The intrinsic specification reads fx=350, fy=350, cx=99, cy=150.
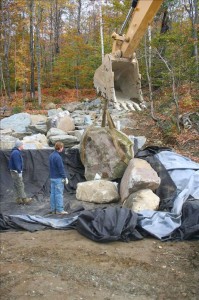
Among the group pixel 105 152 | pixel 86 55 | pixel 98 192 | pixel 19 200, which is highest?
pixel 86 55

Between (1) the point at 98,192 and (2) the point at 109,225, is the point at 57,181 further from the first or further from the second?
(2) the point at 109,225

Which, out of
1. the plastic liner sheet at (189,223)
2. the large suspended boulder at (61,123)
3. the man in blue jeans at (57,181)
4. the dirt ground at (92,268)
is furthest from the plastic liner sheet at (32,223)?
the large suspended boulder at (61,123)

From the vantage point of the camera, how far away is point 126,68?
278 inches

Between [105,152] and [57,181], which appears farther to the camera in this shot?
[105,152]

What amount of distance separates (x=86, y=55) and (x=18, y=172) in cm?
1607

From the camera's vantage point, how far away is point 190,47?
583 inches

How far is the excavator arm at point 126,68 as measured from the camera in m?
6.07

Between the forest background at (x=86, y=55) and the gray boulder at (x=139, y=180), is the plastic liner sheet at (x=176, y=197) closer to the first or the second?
the gray boulder at (x=139, y=180)

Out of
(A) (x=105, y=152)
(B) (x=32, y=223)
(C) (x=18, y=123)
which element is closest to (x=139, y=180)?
(A) (x=105, y=152)

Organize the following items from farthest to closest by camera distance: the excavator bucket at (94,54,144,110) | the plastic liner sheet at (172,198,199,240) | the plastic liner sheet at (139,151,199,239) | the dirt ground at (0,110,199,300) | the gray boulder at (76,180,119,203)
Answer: the gray boulder at (76,180,119,203) < the excavator bucket at (94,54,144,110) < the plastic liner sheet at (139,151,199,239) < the plastic liner sheet at (172,198,199,240) < the dirt ground at (0,110,199,300)

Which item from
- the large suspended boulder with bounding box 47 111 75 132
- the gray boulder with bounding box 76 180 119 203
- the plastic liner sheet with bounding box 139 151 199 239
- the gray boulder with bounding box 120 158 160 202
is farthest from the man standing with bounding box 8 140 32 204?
the large suspended boulder with bounding box 47 111 75 132

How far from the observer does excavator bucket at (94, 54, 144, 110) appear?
6590mm

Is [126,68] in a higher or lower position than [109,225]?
higher

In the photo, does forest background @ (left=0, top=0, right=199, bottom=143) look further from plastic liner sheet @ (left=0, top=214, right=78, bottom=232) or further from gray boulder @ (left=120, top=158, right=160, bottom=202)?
plastic liner sheet @ (left=0, top=214, right=78, bottom=232)
